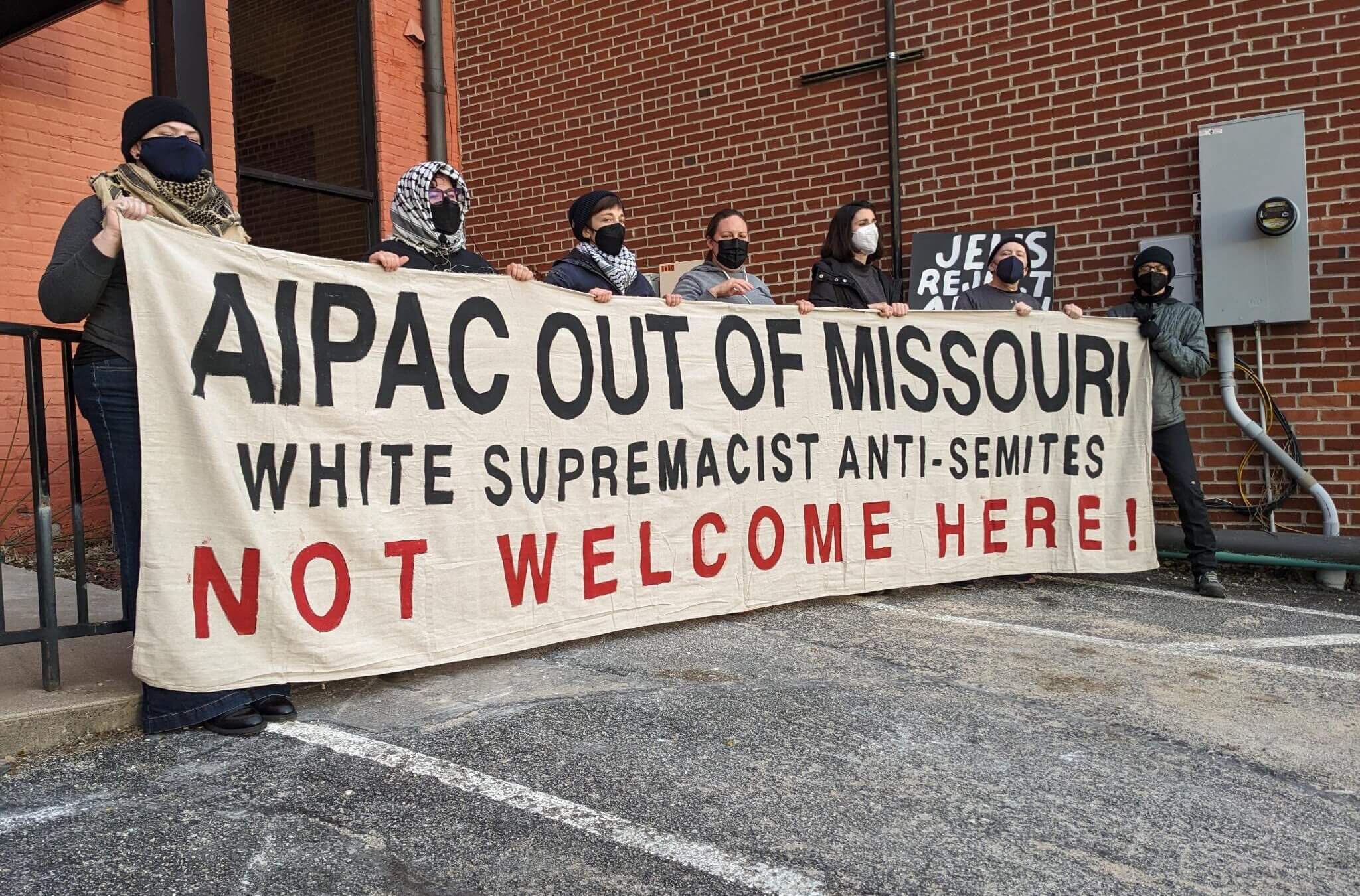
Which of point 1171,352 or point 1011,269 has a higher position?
point 1011,269

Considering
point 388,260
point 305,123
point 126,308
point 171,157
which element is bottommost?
point 126,308

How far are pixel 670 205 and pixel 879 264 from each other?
1814 millimetres

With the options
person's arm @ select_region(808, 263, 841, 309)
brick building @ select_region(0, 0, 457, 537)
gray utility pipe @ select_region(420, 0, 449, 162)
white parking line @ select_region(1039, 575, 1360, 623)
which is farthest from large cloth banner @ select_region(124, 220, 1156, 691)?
gray utility pipe @ select_region(420, 0, 449, 162)

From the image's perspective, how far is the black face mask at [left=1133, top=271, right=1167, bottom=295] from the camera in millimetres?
5668

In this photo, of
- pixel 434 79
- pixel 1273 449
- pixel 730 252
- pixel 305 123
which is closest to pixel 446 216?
pixel 730 252

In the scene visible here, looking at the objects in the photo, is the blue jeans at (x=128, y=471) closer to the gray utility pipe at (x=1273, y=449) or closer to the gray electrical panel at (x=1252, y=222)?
the gray utility pipe at (x=1273, y=449)

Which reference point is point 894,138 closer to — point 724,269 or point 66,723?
point 724,269

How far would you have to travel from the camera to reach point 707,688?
368 centimetres

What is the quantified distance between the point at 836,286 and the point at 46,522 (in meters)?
3.74

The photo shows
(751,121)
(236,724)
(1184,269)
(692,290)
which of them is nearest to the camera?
(236,724)

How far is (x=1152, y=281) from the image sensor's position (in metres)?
5.68

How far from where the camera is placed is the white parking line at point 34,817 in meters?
2.56

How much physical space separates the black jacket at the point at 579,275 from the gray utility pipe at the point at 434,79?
482 centimetres

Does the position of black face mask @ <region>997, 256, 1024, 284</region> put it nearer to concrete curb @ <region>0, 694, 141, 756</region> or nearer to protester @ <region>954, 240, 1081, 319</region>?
protester @ <region>954, 240, 1081, 319</region>
